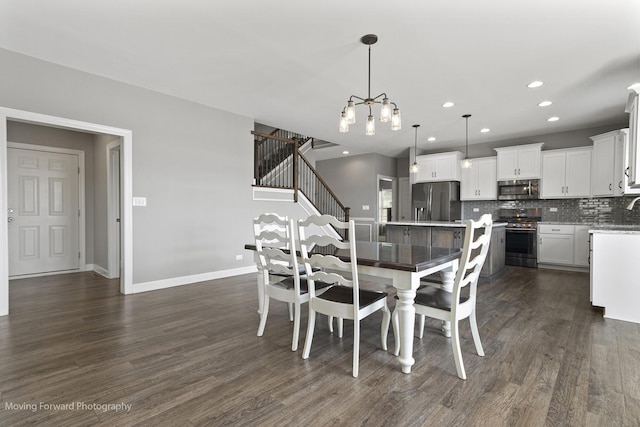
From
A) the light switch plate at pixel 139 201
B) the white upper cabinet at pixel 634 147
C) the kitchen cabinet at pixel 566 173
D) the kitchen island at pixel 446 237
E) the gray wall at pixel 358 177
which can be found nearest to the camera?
the white upper cabinet at pixel 634 147

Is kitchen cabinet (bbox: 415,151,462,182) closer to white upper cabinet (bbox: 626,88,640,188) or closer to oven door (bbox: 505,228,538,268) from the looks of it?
oven door (bbox: 505,228,538,268)

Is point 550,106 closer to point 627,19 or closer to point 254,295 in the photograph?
point 627,19

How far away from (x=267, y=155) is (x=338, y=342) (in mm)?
5377

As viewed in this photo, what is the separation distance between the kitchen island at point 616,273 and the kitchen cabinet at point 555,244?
2.77 metres

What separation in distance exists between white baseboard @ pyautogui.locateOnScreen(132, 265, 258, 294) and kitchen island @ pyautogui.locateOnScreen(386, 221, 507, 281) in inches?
104

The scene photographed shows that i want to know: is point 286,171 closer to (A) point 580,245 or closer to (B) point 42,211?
(B) point 42,211

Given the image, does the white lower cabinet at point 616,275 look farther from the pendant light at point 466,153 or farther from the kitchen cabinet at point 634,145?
the pendant light at point 466,153

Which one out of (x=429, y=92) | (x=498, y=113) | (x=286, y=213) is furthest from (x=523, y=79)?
(x=286, y=213)

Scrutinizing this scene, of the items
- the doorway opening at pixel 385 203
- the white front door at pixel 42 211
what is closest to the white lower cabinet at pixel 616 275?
the doorway opening at pixel 385 203

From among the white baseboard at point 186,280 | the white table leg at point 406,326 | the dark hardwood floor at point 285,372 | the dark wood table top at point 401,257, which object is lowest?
the dark hardwood floor at point 285,372

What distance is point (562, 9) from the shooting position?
2.39 meters

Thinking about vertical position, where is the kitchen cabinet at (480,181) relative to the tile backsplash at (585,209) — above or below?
above

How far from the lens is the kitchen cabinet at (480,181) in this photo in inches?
266

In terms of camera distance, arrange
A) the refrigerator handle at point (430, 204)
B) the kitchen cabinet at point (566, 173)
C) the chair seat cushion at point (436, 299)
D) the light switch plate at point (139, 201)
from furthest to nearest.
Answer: the refrigerator handle at point (430, 204) < the kitchen cabinet at point (566, 173) < the light switch plate at point (139, 201) < the chair seat cushion at point (436, 299)
